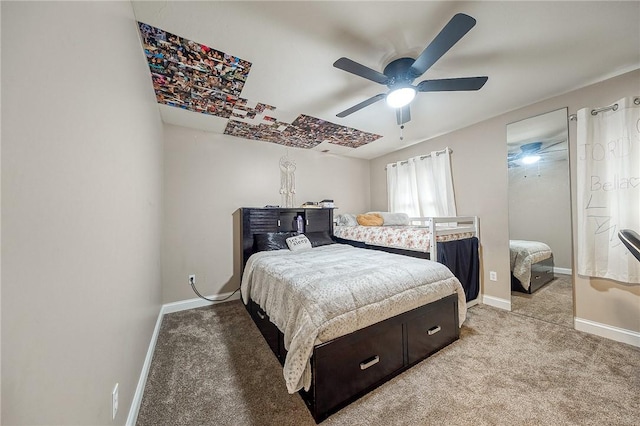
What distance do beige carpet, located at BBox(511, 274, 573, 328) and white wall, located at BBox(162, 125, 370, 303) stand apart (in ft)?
10.9

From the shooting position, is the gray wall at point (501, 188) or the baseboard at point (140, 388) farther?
the gray wall at point (501, 188)

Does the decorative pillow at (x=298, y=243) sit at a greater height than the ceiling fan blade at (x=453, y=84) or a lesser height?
lesser

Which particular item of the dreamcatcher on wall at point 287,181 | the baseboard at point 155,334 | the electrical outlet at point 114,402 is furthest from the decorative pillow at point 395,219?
the electrical outlet at point 114,402

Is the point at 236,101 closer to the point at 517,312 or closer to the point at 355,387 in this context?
the point at 355,387

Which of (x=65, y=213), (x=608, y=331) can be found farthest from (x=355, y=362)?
(x=608, y=331)

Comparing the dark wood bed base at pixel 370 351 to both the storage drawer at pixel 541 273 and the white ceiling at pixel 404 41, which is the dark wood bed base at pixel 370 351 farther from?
the white ceiling at pixel 404 41

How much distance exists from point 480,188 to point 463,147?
0.65 m

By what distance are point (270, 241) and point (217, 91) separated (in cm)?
183

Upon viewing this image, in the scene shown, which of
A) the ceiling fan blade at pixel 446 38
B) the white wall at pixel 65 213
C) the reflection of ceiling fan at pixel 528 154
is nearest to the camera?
the white wall at pixel 65 213

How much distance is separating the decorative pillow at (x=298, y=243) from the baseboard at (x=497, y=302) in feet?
8.09

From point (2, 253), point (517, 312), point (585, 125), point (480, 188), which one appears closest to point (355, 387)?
point (2, 253)

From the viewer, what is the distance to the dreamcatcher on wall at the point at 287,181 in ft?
Answer: 12.2

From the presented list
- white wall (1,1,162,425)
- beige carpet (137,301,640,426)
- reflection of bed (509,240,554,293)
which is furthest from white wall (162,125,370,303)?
reflection of bed (509,240,554,293)

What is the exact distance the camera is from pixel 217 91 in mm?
2207
